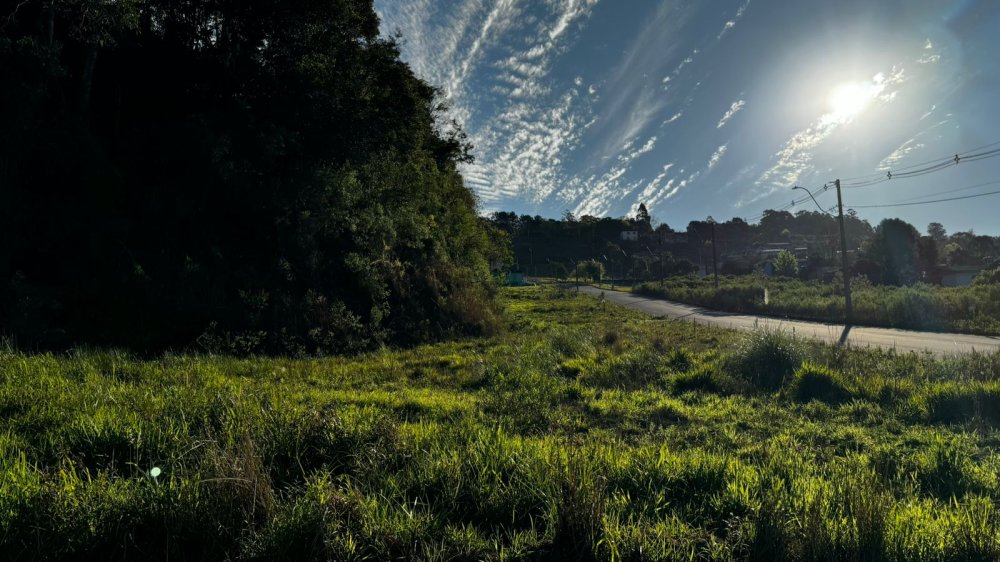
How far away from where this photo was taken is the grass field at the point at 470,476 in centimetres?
241

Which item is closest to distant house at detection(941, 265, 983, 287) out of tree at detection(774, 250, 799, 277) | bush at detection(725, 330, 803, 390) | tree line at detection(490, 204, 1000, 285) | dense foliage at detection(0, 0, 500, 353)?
tree line at detection(490, 204, 1000, 285)

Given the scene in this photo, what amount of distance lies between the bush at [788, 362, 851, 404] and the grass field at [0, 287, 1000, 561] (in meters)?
0.55

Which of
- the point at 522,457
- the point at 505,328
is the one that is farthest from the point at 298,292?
the point at 522,457

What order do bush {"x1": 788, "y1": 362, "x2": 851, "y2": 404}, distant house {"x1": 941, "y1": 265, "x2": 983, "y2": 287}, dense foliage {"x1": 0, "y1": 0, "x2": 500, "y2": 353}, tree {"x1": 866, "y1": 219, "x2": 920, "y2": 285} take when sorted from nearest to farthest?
bush {"x1": 788, "y1": 362, "x2": 851, "y2": 404}, dense foliage {"x1": 0, "y1": 0, "x2": 500, "y2": 353}, tree {"x1": 866, "y1": 219, "x2": 920, "y2": 285}, distant house {"x1": 941, "y1": 265, "x2": 983, "y2": 287}

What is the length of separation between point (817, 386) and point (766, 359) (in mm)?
1466

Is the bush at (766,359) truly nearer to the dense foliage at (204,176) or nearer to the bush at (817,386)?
the bush at (817,386)

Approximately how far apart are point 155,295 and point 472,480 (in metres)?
10.8

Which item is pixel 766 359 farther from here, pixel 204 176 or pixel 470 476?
pixel 204 176

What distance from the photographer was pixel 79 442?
3.45 m

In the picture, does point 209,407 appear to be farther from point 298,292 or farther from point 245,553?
point 298,292

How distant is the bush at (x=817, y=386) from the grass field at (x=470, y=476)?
21.6 inches

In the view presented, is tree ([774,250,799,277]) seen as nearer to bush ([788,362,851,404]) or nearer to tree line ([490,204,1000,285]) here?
tree line ([490,204,1000,285])

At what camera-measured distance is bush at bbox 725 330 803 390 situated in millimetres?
8969

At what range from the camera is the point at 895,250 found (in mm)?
62500
